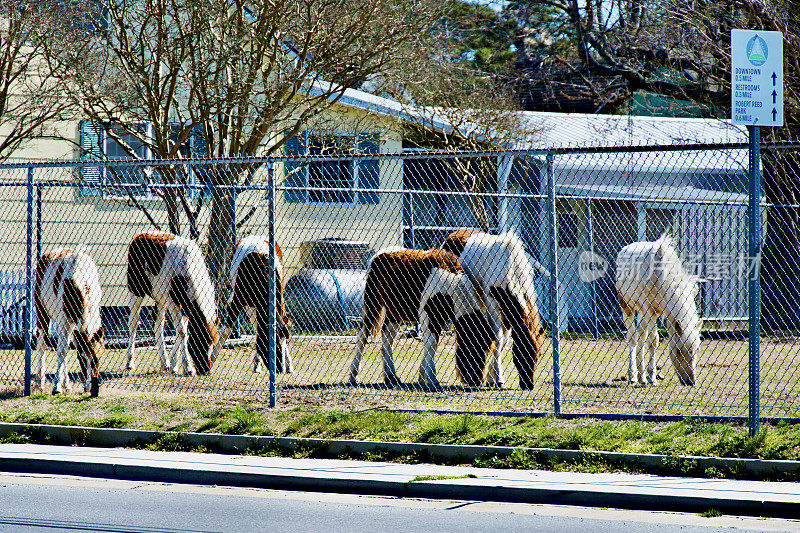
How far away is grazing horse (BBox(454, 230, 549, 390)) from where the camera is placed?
31.9ft

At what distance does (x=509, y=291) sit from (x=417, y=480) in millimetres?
3467

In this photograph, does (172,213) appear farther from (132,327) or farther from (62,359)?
(62,359)

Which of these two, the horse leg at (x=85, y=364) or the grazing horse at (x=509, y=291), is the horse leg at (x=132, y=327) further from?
the grazing horse at (x=509, y=291)

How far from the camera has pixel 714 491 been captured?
6.22 metres

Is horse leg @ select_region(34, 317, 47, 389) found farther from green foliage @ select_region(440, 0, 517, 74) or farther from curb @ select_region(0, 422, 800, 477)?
green foliage @ select_region(440, 0, 517, 74)

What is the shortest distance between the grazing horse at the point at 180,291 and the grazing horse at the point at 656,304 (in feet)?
16.0

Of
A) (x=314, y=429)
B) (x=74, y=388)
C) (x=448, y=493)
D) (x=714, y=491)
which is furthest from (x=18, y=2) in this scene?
(x=714, y=491)

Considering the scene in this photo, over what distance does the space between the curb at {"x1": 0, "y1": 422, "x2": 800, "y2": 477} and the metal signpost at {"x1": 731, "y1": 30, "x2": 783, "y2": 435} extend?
688 mm

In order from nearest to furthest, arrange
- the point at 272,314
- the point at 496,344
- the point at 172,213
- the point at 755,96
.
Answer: the point at 755,96 → the point at 272,314 → the point at 496,344 → the point at 172,213

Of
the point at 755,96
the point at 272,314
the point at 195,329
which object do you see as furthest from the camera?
the point at 195,329

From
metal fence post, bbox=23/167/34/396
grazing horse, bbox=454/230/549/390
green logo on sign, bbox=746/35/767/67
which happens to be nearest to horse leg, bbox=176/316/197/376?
metal fence post, bbox=23/167/34/396

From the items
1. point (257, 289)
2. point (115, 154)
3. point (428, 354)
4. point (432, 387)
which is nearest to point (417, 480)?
point (432, 387)

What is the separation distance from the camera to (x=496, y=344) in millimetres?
9883

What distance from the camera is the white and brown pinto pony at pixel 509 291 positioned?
9734 mm
